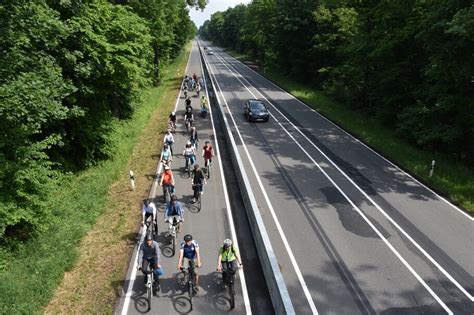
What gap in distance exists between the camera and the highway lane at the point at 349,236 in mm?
10438

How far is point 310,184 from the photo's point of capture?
18047 mm

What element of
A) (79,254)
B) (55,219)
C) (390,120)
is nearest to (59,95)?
(55,219)

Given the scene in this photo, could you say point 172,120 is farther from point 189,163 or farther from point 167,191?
point 167,191

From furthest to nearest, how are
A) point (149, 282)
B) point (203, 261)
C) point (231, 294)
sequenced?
point (203, 261)
point (149, 282)
point (231, 294)

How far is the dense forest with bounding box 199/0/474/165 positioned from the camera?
64.4ft

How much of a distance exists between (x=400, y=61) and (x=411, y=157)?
412 inches

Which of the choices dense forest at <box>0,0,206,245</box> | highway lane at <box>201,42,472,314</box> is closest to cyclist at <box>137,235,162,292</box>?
highway lane at <box>201,42,472,314</box>

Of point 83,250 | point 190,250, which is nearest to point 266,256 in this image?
point 190,250

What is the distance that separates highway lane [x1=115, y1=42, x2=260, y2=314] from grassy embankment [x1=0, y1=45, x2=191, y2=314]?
80cm

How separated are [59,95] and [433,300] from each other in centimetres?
1322

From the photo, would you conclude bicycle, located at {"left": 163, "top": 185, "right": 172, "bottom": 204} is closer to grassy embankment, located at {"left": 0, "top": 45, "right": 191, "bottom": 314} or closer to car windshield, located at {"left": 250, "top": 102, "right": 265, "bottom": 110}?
grassy embankment, located at {"left": 0, "top": 45, "right": 191, "bottom": 314}

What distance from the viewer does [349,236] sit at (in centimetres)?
1345

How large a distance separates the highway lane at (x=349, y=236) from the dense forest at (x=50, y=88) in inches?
311

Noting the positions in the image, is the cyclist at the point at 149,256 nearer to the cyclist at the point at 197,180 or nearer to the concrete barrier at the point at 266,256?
the concrete barrier at the point at 266,256
